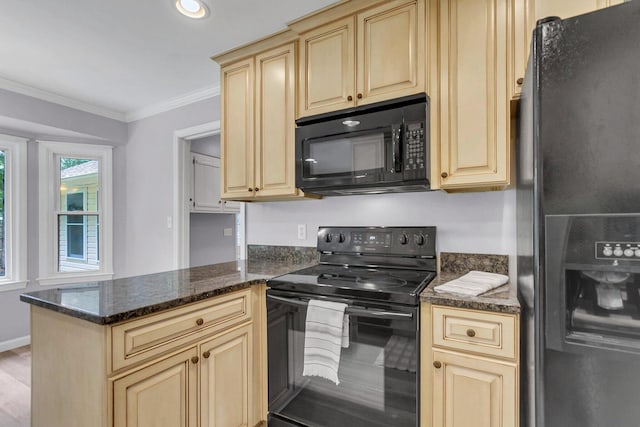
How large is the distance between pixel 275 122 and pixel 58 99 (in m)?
2.52

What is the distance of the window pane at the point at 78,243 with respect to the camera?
357 centimetres

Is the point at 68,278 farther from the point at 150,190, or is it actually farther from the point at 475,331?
the point at 475,331

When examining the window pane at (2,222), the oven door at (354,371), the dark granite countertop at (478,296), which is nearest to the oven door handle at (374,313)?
the oven door at (354,371)

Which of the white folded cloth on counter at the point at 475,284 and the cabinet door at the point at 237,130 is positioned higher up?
the cabinet door at the point at 237,130

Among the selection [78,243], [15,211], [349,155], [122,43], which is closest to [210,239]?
[78,243]

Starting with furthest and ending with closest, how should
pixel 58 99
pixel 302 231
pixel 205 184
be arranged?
pixel 205 184 < pixel 58 99 < pixel 302 231

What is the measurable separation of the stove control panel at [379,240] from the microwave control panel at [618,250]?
103 cm

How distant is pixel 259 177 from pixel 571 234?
1660 mm

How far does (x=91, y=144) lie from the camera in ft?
11.8

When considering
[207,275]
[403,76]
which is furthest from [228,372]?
[403,76]

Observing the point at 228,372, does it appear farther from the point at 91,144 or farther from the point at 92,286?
the point at 91,144

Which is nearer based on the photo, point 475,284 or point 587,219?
point 587,219

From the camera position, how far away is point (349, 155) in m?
1.76

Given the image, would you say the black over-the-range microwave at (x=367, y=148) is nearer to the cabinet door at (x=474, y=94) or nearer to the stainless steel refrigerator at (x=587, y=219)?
the cabinet door at (x=474, y=94)
